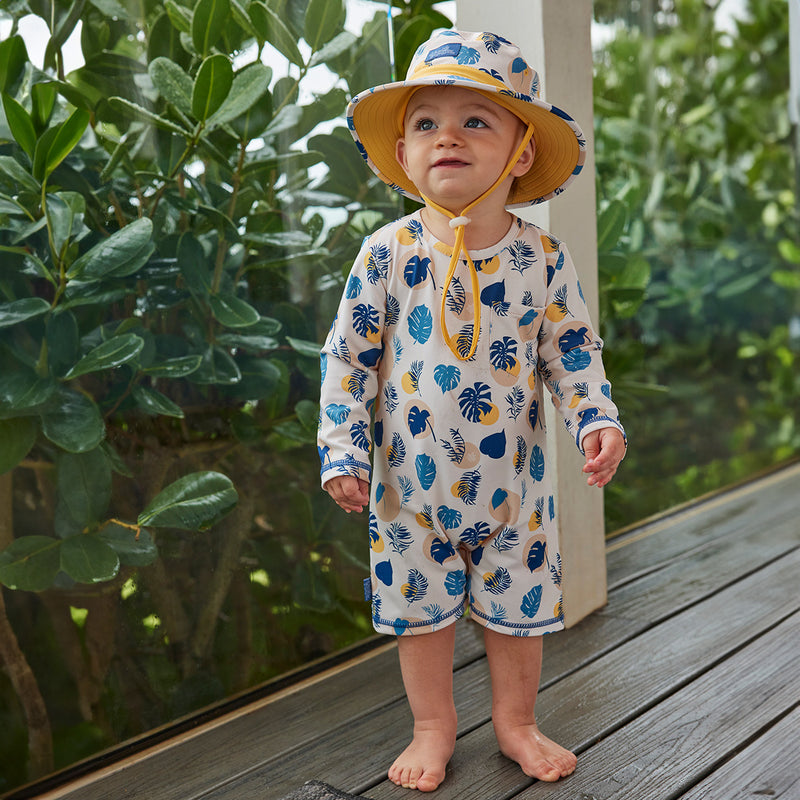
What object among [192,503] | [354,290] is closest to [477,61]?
[354,290]

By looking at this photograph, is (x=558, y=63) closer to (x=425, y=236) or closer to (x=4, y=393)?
(x=425, y=236)

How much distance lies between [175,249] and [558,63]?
0.76 meters

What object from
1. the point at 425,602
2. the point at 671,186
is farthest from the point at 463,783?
the point at 671,186

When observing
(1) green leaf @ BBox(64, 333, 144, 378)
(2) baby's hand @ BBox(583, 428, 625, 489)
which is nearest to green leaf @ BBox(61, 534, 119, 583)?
(1) green leaf @ BBox(64, 333, 144, 378)

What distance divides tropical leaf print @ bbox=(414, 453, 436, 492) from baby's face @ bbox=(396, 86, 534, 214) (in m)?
0.33

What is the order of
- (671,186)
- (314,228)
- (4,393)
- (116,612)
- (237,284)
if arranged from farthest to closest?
(671,186) → (314,228) → (237,284) → (116,612) → (4,393)

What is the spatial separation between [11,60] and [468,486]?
0.82 m

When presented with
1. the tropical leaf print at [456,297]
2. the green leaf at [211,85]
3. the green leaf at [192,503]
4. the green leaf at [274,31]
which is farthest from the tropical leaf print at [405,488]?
the green leaf at [274,31]

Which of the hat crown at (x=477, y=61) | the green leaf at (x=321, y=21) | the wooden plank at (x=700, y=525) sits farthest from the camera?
the wooden plank at (x=700, y=525)

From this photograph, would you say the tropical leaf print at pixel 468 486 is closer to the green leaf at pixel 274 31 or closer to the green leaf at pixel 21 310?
the green leaf at pixel 21 310

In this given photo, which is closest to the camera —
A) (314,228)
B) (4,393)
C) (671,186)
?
(4,393)

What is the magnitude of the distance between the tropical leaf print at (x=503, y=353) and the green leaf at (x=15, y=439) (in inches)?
24.7

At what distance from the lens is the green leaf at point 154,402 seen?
1.38 m

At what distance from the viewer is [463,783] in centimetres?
126
